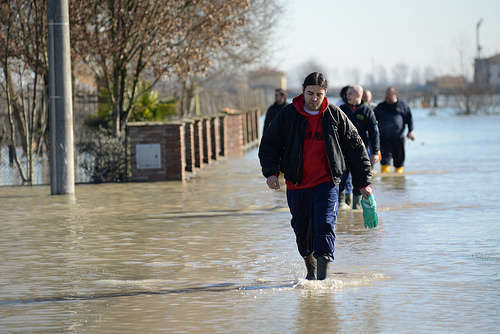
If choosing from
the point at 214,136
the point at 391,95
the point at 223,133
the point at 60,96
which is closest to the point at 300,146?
the point at 60,96

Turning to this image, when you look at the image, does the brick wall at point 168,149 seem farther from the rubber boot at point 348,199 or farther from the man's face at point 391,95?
the rubber boot at point 348,199

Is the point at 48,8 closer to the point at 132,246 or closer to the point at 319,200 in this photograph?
the point at 132,246

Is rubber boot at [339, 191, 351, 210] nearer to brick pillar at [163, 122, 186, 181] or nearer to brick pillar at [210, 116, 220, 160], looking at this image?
brick pillar at [163, 122, 186, 181]

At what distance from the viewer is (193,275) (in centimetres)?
949

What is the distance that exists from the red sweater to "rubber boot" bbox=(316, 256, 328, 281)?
616mm

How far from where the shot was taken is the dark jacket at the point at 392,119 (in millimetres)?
20094

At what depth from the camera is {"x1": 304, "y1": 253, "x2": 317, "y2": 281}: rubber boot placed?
8.91 meters

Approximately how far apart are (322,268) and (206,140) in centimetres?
1640

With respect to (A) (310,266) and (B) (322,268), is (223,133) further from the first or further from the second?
(B) (322,268)

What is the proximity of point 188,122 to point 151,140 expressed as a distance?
184 centimetres

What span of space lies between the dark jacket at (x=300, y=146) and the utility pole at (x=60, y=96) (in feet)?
29.6

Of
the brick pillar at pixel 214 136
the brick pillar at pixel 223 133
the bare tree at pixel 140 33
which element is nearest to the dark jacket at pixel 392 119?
the bare tree at pixel 140 33

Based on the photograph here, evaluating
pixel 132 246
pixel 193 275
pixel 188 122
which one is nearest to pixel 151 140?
pixel 188 122

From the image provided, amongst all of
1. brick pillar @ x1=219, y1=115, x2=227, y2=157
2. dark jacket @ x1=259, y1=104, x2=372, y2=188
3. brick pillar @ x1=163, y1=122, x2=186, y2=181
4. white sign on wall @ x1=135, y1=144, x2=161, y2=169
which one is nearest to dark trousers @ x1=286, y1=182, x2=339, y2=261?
dark jacket @ x1=259, y1=104, x2=372, y2=188
